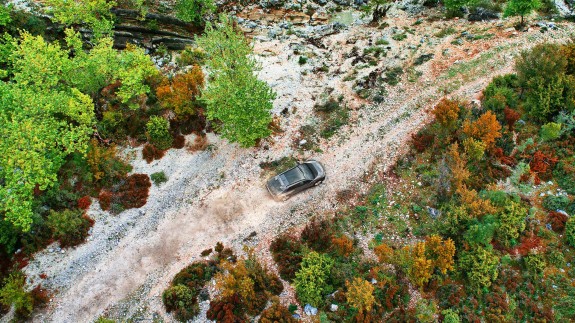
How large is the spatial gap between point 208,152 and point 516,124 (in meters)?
25.6

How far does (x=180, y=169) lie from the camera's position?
104 ft

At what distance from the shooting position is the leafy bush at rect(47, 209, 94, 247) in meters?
26.8

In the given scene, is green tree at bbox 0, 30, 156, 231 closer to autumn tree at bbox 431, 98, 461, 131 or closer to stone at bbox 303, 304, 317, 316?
stone at bbox 303, 304, 317, 316

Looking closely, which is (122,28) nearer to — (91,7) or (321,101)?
(91,7)

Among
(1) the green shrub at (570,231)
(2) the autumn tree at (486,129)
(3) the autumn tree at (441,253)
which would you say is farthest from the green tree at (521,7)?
(3) the autumn tree at (441,253)

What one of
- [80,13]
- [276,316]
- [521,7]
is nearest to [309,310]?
[276,316]

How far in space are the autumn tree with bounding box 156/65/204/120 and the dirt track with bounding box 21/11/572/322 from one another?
3.74m

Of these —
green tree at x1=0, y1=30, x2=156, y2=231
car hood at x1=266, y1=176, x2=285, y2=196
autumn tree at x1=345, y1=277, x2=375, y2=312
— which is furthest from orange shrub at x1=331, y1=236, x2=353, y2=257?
green tree at x1=0, y1=30, x2=156, y2=231

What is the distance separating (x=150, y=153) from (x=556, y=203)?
1216 inches

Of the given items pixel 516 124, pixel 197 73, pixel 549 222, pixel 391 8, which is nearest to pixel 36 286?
pixel 197 73

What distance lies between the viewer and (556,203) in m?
25.7

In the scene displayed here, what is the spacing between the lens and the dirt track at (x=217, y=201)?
84.7ft

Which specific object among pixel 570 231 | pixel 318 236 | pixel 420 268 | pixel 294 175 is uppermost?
pixel 294 175

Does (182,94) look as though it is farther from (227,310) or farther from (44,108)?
(227,310)
